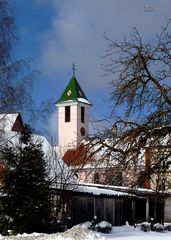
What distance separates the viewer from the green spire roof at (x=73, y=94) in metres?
94.9

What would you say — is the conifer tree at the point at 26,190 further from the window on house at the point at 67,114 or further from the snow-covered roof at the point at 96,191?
the window on house at the point at 67,114

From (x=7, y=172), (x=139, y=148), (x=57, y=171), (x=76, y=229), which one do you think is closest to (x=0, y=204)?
(x=7, y=172)

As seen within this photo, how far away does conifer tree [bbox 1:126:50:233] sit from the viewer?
22223 mm

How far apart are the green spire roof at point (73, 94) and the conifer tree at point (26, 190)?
2774 inches

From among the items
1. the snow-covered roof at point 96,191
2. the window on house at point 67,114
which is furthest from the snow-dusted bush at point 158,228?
the window on house at point 67,114

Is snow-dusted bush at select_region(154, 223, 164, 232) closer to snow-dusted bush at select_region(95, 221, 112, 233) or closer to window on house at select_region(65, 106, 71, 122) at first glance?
snow-dusted bush at select_region(95, 221, 112, 233)

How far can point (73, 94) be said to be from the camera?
95.6 meters

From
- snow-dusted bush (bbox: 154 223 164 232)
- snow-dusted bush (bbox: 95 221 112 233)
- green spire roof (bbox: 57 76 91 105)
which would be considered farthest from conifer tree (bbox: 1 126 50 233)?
green spire roof (bbox: 57 76 91 105)

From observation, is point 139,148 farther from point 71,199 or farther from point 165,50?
point 71,199

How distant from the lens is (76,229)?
19094 millimetres

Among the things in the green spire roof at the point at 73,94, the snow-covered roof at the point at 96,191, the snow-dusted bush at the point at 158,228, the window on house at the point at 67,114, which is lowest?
the snow-dusted bush at the point at 158,228

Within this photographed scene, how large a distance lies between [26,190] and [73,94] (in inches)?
2884

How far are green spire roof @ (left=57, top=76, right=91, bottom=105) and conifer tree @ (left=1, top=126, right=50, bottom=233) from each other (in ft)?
231

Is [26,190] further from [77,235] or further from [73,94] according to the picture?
[73,94]
